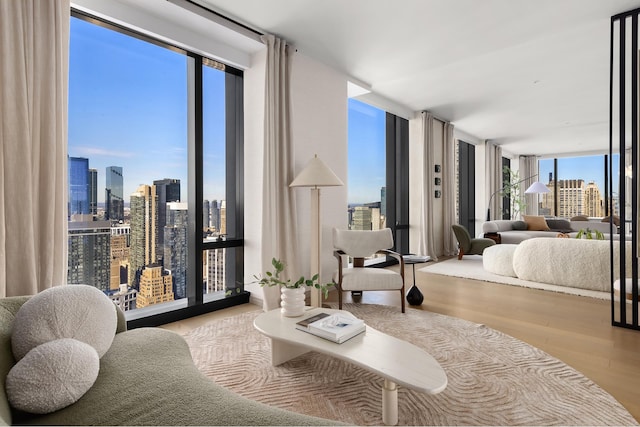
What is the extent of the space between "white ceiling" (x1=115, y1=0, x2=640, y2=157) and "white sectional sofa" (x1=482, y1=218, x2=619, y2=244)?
95.2 inches

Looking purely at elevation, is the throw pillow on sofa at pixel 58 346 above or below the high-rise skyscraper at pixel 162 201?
below

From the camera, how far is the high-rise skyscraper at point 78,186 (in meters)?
2.62

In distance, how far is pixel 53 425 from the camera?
103 cm

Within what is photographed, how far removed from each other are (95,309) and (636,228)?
12.2 feet

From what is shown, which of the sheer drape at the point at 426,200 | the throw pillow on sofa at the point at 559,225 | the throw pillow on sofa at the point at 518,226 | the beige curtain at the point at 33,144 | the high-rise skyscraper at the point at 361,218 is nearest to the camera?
the beige curtain at the point at 33,144

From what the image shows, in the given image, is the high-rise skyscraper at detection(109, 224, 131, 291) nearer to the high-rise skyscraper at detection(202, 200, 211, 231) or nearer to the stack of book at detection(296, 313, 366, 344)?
the high-rise skyscraper at detection(202, 200, 211, 231)

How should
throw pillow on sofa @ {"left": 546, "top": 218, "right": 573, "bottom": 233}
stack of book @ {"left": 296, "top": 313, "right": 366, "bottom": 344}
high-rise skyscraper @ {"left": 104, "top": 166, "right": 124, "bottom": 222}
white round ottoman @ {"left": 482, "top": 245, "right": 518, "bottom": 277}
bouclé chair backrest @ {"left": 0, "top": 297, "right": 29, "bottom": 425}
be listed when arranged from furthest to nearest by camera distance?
throw pillow on sofa @ {"left": 546, "top": 218, "right": 573, "bottom": 233} < white round ottoman @ {"left": 482, "top": 245, "right": 518, "bottom": 277} < high-rise skyscraper @ {"left": 104, "top": 166, "right": 124, "bottom": 222} < stack of book @ {"left": 296, "top": 313, "right": 366, "bottom": 344} < bouclé chair backrest @ {"left": 0, "top": 297, "right": 29, "bottom": 425}

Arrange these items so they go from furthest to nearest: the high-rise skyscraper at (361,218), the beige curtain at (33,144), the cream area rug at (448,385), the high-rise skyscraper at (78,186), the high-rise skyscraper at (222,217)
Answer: the high-rise skyscraper at (361,218)
the high-rise skyscraper at (222,217)
the high-rise skyscraper at (78,186)
the beige curtain at (33,144)
the cream area rug at (448,385)

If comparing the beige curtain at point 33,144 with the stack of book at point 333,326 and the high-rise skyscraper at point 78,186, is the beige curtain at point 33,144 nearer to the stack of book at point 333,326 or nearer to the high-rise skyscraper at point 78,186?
the high-rise skyscraper at point 78,186

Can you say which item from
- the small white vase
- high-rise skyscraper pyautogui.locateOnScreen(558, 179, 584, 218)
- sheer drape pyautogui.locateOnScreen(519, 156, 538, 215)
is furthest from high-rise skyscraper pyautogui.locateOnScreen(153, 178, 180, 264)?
high-rise skyscraper pyautogui.locateOnScreen(558, 179, 584, 218)

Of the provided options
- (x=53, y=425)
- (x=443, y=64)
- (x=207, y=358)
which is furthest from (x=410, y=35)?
(x=53, y=425)

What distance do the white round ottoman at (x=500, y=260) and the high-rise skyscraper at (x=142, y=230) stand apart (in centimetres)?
451

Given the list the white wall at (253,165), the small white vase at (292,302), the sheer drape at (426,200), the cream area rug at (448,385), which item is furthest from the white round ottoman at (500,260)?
the small white vase at (292,302)

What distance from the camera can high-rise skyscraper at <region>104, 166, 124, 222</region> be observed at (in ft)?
9.16
